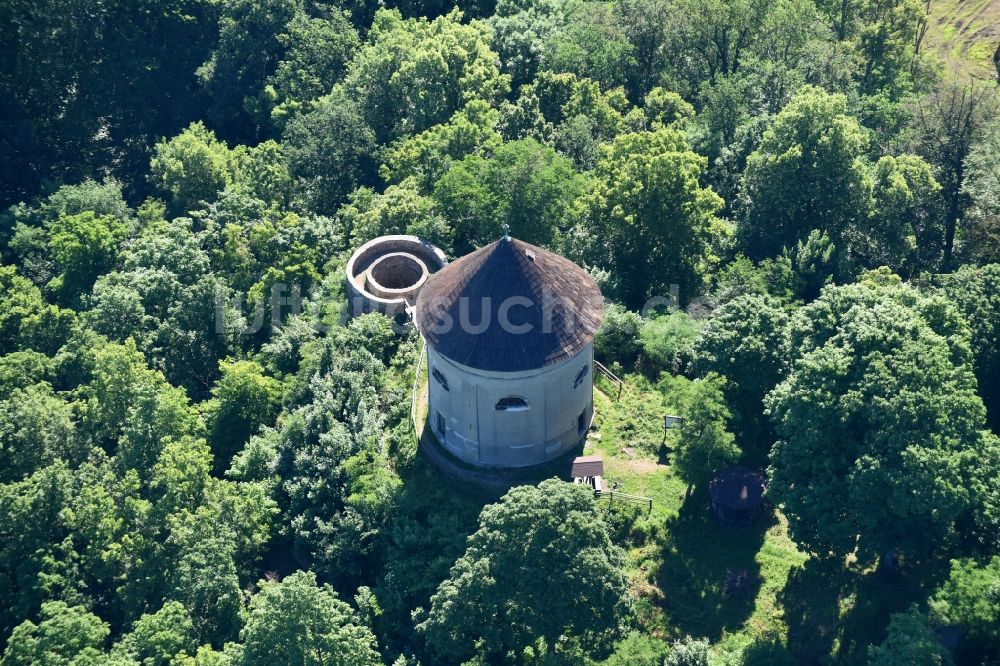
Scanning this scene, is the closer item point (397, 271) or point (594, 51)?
point (397, 271)

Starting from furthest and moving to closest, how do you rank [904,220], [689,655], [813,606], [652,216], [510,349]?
1. [904,220]
2. [652,216]
3. [510,349]
4. [813,606]
5. [689,655]

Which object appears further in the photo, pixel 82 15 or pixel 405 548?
pixel 82 15

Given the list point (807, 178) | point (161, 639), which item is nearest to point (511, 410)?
point (161, 639)

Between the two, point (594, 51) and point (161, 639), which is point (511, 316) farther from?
point (594, 51)

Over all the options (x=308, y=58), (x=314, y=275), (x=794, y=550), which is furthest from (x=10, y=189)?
(x=794, y=550)

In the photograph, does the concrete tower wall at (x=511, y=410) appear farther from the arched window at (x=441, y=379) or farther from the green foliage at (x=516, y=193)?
the green foliage at (x=516, y=193)

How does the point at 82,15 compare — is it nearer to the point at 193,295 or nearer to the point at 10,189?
the point at 10,189

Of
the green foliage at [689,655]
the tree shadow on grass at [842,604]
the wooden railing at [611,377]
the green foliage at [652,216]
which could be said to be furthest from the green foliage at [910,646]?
the green foliage at [652,216]
